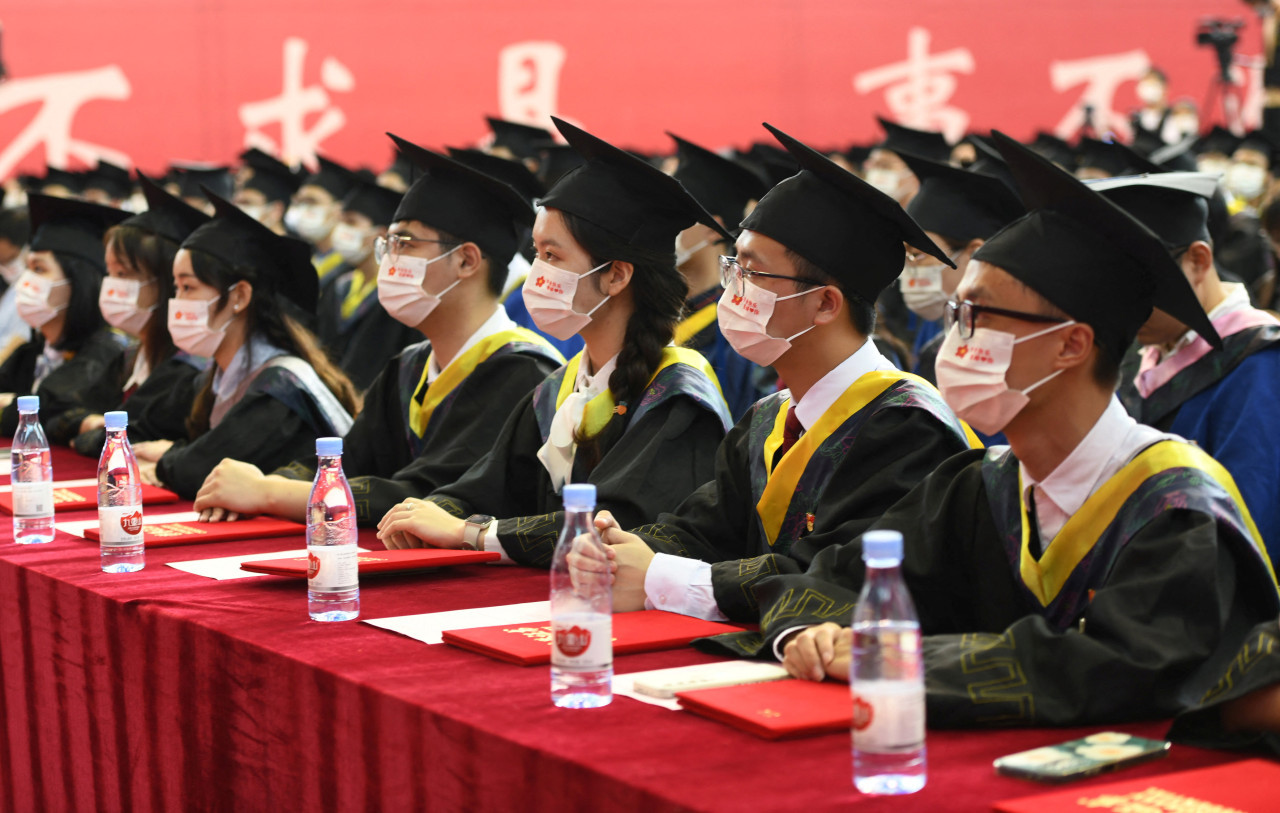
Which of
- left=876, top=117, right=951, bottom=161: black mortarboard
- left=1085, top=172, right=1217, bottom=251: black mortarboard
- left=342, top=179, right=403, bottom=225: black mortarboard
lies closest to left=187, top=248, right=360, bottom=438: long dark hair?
left=1085, top=172, right=1217, bottom=251: black mortarboard

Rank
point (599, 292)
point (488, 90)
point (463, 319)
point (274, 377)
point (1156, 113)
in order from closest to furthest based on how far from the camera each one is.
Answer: point (599, 292)
point (463, 319)
point (274, 377)
point (488, 90)
point (1156, 113)

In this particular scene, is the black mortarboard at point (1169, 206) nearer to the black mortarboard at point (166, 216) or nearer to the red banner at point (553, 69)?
the black mortarboard at point (166, 216)

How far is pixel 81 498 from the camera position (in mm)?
3895

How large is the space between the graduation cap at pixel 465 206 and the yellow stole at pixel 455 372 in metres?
0.22

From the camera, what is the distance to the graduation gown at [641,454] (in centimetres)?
300

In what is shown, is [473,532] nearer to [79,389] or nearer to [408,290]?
[408,290]

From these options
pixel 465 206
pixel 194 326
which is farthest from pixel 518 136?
pixel 465 206

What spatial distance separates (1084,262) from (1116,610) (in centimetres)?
51

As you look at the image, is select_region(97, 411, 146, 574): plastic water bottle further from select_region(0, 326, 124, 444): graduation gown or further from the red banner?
the red banner

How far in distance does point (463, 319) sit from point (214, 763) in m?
1.65

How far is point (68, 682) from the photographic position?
283 cm

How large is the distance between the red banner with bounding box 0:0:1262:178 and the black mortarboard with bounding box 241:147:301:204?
2.76 m

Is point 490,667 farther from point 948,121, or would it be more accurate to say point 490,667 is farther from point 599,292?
point 948,121

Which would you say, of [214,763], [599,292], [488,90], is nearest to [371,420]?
[599,292]
